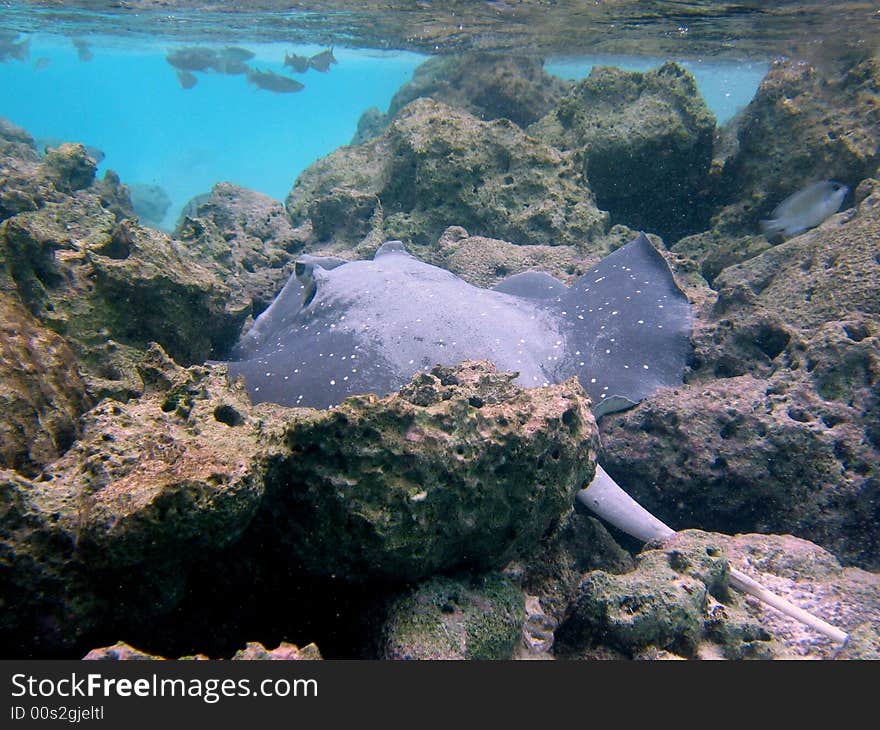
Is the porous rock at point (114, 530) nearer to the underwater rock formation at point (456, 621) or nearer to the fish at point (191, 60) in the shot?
the underwater rock formation at point (456, 621)

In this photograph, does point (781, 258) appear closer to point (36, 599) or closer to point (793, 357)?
point (793, 357)

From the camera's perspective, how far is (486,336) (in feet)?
14.1

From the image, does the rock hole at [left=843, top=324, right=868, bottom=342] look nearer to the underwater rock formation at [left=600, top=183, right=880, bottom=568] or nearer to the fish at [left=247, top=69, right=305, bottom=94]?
the underwater rock formation at [left=600, top=183, right=880, bottom=568]

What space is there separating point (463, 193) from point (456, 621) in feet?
19.8

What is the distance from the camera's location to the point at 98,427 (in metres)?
2.55

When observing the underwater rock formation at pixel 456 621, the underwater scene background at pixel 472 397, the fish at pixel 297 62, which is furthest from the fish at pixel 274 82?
the underwater rock formation at pixel 456 621

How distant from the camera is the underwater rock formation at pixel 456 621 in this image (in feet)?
7.68

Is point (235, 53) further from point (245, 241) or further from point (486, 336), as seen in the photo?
point (486, 336)

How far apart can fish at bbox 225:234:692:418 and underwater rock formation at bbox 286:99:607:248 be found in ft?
6.71

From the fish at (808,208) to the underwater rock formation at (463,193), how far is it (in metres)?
2.24

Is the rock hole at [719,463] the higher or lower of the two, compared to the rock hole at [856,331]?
lower

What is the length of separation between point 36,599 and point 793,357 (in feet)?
17.8

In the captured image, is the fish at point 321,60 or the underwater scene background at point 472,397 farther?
the fish at point 321,60

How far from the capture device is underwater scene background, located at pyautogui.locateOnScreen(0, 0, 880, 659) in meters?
2.35
